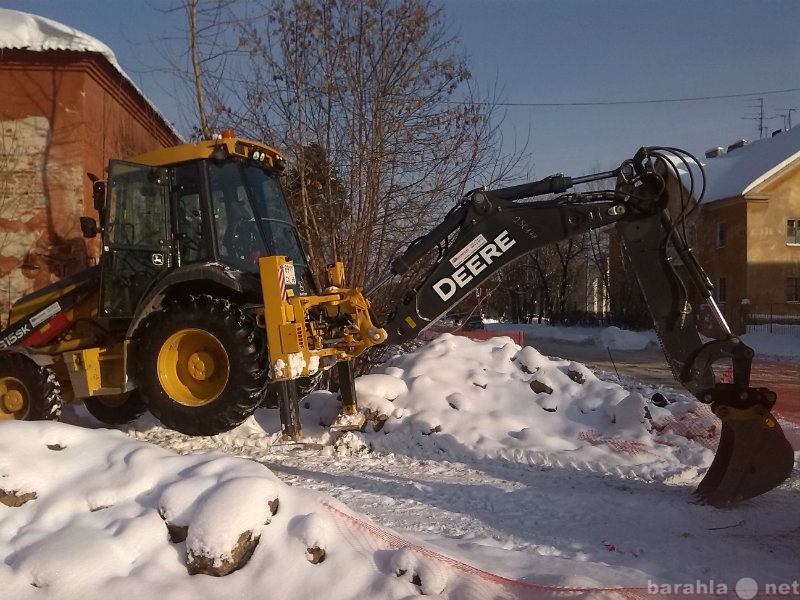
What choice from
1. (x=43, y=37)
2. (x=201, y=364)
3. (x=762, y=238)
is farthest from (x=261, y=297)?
(x=762, y=238)

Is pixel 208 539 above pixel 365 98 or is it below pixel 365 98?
below

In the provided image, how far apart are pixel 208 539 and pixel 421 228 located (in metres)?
7.73

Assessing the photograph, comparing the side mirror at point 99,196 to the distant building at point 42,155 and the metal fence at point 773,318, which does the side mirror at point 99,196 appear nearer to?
the distant building at point 42,155

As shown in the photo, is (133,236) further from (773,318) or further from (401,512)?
(773,318)

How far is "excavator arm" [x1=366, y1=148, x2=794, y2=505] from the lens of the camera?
5.15m

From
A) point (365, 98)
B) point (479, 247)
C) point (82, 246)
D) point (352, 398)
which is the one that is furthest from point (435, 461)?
point (82, 246)

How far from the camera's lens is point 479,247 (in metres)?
5.66

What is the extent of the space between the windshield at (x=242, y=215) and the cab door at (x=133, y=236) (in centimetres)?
53

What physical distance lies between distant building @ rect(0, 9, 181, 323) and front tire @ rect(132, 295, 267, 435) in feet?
18.9

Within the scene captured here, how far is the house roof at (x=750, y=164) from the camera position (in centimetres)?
3041

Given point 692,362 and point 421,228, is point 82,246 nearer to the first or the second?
point 421,228

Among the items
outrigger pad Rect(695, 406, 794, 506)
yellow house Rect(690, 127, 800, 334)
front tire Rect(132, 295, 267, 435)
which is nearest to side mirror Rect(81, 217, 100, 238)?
front tire Rect(132, 295, 267, 435)

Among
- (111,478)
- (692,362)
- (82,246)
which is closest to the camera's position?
(111,478)

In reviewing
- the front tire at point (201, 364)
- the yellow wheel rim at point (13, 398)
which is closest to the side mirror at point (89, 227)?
the front tire at point (201, 364)
